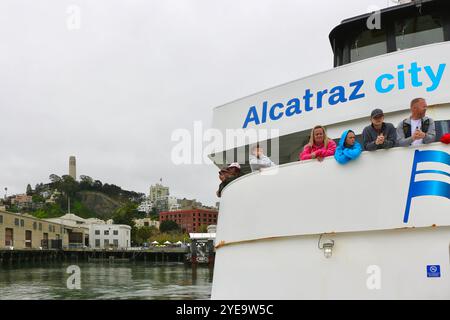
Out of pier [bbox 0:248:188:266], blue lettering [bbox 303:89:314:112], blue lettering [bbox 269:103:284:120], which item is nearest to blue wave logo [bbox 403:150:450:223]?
blue lettering [bbox 303:89:314:112]

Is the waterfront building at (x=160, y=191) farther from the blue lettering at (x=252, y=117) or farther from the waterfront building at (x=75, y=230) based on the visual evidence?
the blue lettering at (x=252, y=117)

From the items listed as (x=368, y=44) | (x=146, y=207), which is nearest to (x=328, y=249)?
(x=368, y=44)

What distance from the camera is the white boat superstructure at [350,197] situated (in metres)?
5.06

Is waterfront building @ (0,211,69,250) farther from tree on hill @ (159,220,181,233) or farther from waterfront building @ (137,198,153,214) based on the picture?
waterfront building @ (137,198,153,214)

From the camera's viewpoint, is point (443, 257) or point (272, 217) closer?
point (443, 257)

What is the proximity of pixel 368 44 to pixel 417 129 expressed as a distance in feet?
8.96

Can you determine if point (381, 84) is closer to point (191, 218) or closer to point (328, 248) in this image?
point (328, 248)

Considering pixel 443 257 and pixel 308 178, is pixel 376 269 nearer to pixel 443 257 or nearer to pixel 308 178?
pixel 443 257

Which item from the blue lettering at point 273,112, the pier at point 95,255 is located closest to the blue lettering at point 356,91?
the blue lettering at point 273,112

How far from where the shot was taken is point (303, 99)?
701 centimetres

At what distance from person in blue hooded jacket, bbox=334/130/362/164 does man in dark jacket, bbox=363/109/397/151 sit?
14cm

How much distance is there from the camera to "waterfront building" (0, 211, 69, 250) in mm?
78188
